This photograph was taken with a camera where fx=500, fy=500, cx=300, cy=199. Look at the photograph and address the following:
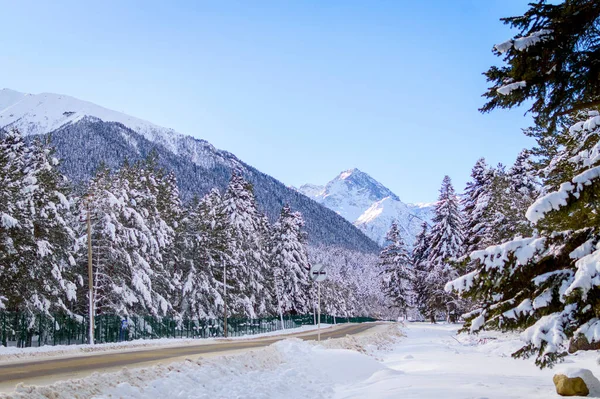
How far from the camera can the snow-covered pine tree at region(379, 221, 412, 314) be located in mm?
76500

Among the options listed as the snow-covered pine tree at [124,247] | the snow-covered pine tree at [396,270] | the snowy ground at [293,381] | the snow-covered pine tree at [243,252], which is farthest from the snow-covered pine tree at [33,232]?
the snow-covered pine tree at [396,270]

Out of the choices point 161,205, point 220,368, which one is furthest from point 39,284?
point 220,368

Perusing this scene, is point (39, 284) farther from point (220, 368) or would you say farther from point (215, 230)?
point (220, 368)

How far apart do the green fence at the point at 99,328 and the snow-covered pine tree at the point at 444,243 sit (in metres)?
20.2

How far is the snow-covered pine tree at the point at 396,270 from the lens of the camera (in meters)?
76.5

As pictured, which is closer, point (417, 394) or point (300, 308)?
point (417, 394)

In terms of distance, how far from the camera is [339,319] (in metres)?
90.6

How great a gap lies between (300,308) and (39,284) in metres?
38.8

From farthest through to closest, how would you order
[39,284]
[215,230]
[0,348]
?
[215,230], [39,284], [0,348]

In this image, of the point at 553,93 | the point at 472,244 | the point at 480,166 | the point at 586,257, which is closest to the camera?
the point at 586,257

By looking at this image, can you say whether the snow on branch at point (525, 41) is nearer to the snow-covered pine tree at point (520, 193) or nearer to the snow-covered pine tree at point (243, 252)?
the snow-covered pine tree at point (520, 193)

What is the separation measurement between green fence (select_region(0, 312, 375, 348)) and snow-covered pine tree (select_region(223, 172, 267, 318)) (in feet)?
9.55

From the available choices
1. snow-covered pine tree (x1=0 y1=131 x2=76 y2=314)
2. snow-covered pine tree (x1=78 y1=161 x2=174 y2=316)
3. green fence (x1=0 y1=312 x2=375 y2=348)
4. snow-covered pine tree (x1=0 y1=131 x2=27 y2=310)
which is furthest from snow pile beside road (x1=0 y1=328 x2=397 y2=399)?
snow-covered pine tree (x1=78 y1=161 x2=174 y2=316)

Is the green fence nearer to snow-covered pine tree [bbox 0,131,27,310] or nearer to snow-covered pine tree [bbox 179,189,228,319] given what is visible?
snow-covered pine tree [bbox 0,131,27,310]
